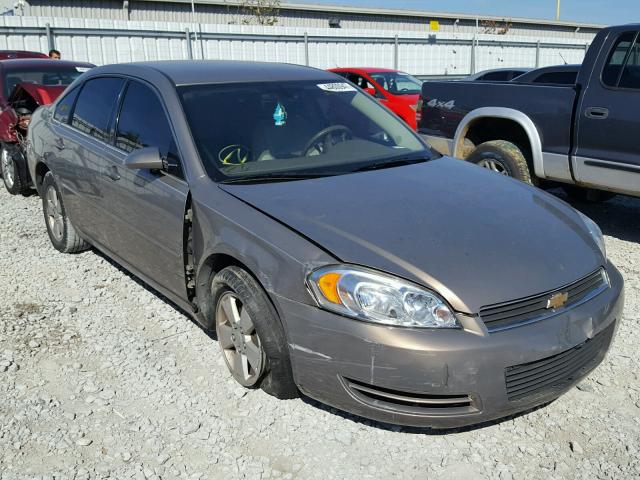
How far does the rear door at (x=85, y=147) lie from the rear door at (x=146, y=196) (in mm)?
164

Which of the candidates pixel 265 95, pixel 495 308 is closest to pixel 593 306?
pixel 495 308

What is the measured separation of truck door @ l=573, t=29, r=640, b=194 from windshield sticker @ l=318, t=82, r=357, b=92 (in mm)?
2371

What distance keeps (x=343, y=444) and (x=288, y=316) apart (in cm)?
65

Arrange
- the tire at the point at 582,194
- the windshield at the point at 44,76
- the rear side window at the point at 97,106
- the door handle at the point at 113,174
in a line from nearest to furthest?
the door handle at the point at 113,174, the rear side window at the point at 97,106, the tire at the point at 582,194, the windshield at the point at 44,76

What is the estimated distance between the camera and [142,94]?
4059 mm

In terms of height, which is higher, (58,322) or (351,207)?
(351,207)

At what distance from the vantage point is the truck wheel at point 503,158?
19.8ft

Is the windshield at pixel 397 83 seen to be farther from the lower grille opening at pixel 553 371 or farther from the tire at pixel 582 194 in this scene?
the lower grille opening at pixel 553 371

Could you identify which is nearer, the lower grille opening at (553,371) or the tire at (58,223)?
the lower grille opening at (553,371)

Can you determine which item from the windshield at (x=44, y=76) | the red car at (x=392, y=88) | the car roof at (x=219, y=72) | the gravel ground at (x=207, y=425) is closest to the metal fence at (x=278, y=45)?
the red car at (x=392, y=88)

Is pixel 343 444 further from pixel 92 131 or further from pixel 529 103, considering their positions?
pixel 529 103

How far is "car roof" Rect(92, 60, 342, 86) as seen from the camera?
398cm

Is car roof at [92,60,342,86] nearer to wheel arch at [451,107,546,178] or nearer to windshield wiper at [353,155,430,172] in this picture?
windshield wiper at [353,155,430,172]

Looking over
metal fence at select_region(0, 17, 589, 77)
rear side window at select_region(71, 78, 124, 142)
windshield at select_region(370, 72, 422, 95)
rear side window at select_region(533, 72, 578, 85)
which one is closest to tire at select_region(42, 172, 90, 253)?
rear side window at select_region(71, 78, 124, 142)
